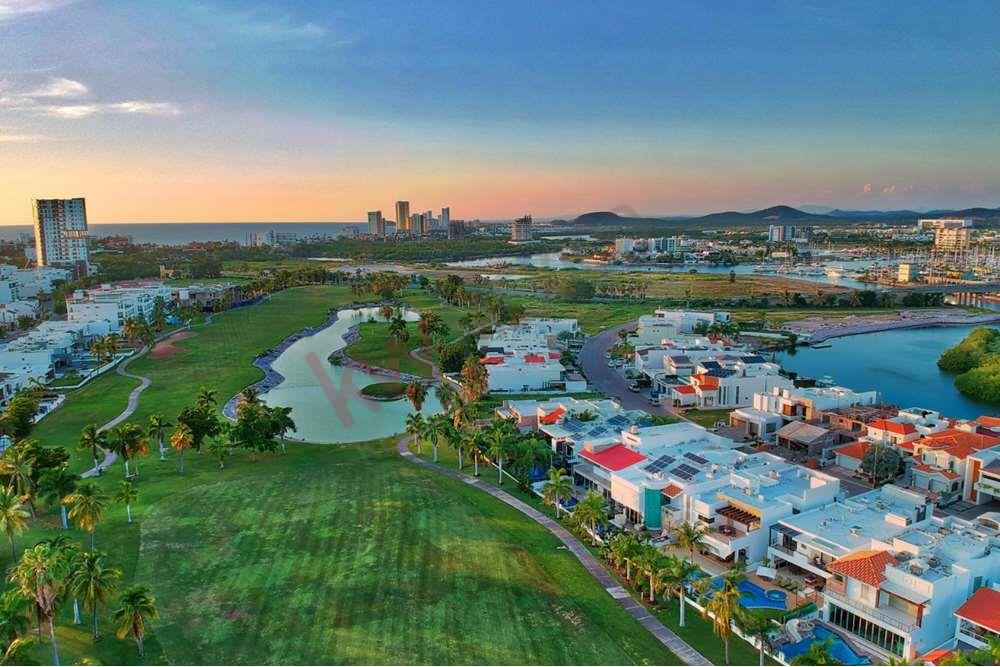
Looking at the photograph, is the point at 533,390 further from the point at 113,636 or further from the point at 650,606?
the point at 113,636

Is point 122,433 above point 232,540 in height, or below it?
above

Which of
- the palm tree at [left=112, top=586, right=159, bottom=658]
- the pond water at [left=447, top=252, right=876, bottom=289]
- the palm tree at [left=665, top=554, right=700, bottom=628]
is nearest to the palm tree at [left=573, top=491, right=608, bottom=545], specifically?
the palm tree at [left=665, top=554, right=700, bottom=628]

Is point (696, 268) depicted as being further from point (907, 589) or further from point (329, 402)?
point (907, 589)

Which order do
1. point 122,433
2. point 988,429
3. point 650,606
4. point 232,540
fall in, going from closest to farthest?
point 650,606
point 232,540
point 122,433
point 988,429

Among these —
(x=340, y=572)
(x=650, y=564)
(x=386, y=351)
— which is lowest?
(x=340, y=572)

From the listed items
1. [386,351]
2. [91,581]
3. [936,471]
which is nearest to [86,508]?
[91,581]

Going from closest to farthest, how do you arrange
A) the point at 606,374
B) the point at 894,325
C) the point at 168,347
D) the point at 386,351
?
the point at 606,374, the point at 386,351, the point at 168,347, the point at 894,325

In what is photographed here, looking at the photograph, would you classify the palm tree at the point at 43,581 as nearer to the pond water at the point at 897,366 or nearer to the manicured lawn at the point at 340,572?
the manicured lawn at the point at 340,572

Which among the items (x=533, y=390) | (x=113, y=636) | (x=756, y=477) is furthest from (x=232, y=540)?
(x=533, y=390)
